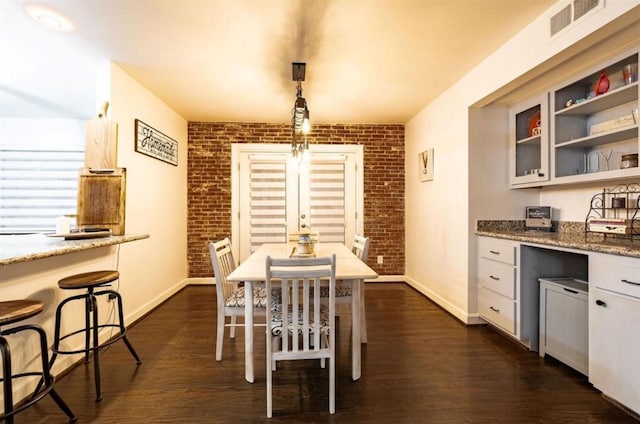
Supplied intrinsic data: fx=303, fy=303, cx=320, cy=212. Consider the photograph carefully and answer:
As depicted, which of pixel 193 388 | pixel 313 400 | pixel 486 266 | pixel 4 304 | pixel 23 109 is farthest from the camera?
pixel 23 109

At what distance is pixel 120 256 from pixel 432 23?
333 centimetres

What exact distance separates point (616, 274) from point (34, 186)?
6777 mm

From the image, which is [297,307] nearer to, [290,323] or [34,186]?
[290,323]

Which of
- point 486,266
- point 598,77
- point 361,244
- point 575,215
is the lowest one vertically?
point 486,266

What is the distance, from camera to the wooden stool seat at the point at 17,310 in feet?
4.48

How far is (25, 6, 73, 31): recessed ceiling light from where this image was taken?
2.06m

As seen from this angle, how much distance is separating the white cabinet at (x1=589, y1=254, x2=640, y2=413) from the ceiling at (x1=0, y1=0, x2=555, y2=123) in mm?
1753

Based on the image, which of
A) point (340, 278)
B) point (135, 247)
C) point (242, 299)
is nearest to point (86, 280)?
point (242, 299)

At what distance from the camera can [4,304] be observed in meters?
1.51

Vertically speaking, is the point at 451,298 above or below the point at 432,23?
below

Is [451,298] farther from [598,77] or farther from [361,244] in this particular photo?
[598,77]

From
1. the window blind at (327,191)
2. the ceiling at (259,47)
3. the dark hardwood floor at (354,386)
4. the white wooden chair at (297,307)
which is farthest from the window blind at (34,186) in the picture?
the white wooden chair at (297,307)

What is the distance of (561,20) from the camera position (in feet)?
6.48

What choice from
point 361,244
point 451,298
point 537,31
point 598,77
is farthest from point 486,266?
point 537,31
